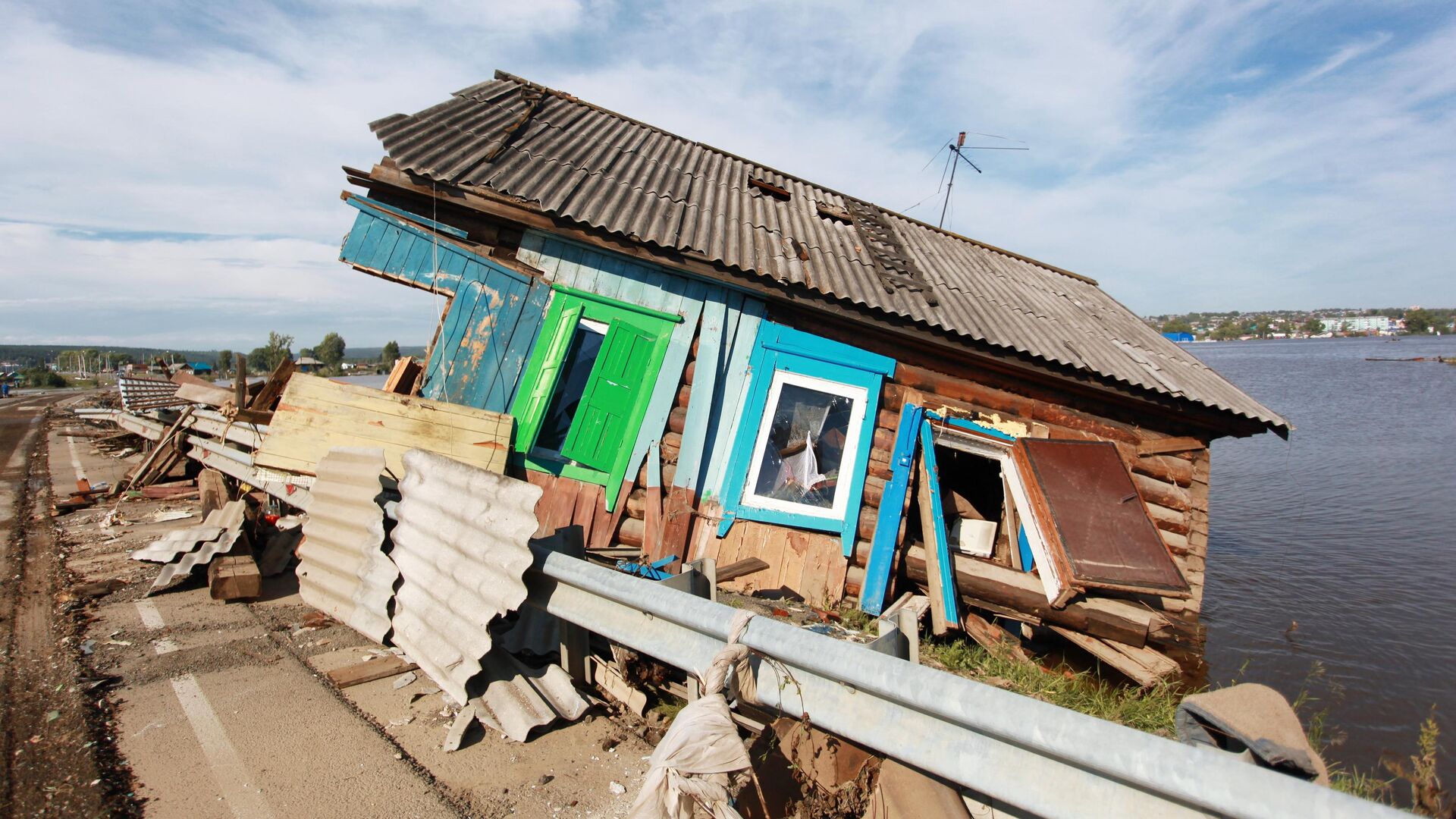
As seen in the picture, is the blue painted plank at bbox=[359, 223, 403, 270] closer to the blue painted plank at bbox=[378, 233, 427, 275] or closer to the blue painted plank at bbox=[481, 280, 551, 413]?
the blue painted plank at bbox=[378, 233, 427, 275]

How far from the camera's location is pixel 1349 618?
10305mm

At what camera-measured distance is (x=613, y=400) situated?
6.13 metres

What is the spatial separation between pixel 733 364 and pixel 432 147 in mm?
3319

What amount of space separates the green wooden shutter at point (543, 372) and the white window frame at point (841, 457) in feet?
6.22

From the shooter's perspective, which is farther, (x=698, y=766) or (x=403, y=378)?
(x=403, y=378)

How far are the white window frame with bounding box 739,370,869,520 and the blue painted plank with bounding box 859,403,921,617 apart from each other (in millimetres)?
381

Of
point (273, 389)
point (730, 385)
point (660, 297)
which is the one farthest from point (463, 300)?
point (273, 389)

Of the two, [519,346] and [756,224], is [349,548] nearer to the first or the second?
[519,346]

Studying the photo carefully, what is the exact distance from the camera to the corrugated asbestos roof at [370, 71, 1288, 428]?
616cm

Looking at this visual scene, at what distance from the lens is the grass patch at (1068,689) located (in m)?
4.81

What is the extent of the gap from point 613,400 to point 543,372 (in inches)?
25.7

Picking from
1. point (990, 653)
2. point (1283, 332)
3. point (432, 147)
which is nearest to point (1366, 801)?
point (990, 653)

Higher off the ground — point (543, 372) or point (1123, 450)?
point (1123, 450)

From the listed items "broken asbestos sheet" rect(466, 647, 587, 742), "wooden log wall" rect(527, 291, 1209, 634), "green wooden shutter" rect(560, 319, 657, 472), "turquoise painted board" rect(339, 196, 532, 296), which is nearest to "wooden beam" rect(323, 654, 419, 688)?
"broken asbestos sheet" rect(466, 647, 587, 742)
